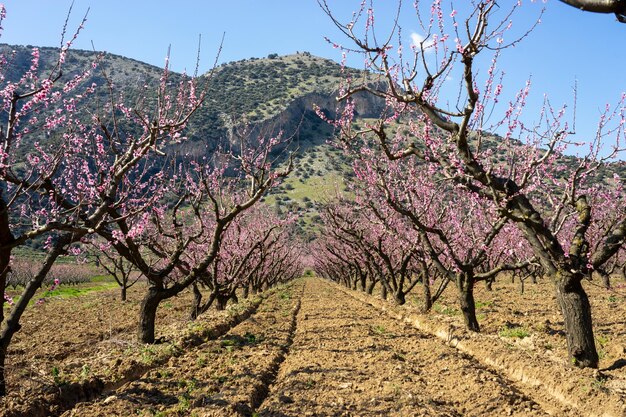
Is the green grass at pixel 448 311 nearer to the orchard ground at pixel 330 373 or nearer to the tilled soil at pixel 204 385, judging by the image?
the orchard ground at pixel 330 373

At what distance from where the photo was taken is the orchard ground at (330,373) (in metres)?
6.83

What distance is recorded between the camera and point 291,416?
6488mm

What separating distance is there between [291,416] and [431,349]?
5.35 m

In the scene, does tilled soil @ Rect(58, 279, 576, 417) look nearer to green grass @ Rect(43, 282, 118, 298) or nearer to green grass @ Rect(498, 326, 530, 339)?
green grass @ Rect(498, 326, 530, 339)

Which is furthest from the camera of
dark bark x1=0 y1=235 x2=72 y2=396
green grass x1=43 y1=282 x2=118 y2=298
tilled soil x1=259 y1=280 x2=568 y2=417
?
green grass x1=43 y1=282 x2=118 y2=298

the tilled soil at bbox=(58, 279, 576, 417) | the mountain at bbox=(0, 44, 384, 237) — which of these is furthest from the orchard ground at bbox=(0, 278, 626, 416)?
the mountain at bbox=(0, 44, 384, 237)

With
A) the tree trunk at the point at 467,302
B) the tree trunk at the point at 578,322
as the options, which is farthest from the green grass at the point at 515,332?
the tree trunk at the point at 578,322

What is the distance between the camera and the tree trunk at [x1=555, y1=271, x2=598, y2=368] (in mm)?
8086

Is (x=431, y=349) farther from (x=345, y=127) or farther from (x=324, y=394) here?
(x=345, y=127)

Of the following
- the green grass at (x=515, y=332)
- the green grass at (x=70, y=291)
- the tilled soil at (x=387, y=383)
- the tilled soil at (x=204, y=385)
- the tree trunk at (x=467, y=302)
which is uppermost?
the tree trunk at (x=467, y=302)

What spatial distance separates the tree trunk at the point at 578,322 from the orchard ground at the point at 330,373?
38 centimetres

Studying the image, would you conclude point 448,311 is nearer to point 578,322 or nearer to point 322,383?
point 578,322

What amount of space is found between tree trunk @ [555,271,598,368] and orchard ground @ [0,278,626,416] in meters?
0.38

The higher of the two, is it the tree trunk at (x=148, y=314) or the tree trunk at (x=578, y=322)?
the tree trunk at (x=578, y=322)
